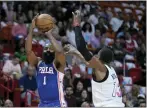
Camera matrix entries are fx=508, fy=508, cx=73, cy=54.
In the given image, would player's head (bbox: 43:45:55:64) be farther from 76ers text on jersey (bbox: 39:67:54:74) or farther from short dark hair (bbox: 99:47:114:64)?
short dark hair (bbox: 99:47:114:64)

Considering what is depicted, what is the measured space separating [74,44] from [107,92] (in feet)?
29.8

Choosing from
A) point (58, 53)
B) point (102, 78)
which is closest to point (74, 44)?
→ point (58, 53)

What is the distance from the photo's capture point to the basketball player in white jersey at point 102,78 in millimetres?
7203

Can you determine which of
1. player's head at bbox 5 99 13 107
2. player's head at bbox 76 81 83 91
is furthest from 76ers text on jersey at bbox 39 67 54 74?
player's head at bbox 76 81 83 91

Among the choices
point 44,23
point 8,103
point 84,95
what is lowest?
point 8,103

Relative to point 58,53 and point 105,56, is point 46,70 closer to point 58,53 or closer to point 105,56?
point 58,53

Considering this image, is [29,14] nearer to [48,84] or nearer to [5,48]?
[5,48]

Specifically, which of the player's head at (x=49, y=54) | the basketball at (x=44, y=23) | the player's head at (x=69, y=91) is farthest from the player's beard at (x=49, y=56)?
the player's head at (x=69, y=91)

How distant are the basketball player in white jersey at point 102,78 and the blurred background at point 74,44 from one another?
472 centimetres

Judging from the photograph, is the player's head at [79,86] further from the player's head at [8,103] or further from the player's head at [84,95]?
the player's head at [8,103]

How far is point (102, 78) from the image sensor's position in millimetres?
7227

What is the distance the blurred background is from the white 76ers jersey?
4.71m

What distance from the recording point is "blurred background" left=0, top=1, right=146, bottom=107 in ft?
41.5

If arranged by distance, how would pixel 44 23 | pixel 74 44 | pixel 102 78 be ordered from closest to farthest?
pixel 102 78, pixel 44 23, pixel 74 44
